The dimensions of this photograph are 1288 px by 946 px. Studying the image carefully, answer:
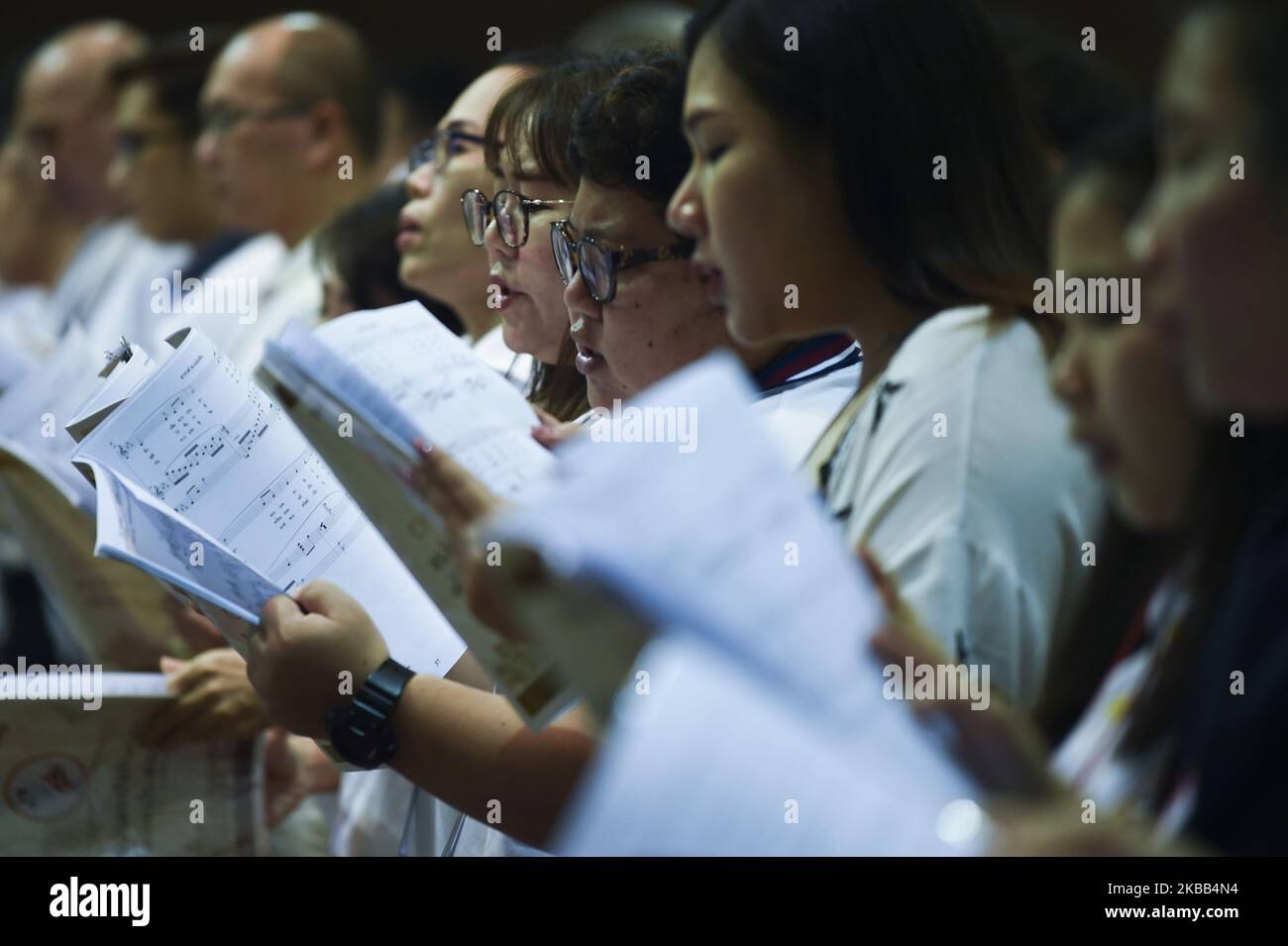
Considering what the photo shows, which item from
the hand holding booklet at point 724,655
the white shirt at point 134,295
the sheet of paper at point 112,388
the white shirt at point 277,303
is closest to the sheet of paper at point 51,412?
the sheet of paper at point 112,388

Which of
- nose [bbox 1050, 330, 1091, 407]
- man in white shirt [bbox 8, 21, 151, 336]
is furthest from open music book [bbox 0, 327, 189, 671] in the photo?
man in white shirt [bbox 8, 21, 151, 336]

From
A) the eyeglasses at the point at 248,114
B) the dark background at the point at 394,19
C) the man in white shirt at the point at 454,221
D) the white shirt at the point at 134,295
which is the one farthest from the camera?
the dark background at the point at 394,19

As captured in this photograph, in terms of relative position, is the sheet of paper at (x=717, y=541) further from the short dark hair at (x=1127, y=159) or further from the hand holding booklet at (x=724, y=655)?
the short dark hair at (x=1127, y=159)

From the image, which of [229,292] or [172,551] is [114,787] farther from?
[229,292]

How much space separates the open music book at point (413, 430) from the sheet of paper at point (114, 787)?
70 cm

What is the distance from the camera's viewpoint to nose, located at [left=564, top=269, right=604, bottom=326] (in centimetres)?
170

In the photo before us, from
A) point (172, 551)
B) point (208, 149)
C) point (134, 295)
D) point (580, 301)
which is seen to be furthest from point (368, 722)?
point (134, 295)

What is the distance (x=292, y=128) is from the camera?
380cm

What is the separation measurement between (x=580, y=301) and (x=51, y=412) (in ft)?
2.85

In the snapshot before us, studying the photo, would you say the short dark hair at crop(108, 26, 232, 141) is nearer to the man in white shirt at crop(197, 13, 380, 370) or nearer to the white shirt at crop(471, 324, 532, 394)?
the man in white shirt at crop(197, 13, 380, 370)

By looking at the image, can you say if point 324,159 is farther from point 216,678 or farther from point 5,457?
point 216,678

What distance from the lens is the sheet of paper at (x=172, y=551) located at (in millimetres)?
1416

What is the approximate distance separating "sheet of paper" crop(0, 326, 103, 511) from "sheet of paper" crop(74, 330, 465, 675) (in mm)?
610
